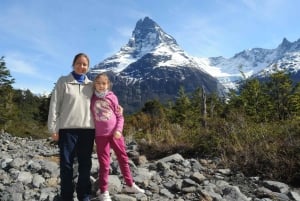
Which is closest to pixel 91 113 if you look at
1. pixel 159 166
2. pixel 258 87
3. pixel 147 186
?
pixel 147 186

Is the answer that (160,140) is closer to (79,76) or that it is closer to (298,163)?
Answer: (298,163)

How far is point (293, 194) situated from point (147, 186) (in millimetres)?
2237

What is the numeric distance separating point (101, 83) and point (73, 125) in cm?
70

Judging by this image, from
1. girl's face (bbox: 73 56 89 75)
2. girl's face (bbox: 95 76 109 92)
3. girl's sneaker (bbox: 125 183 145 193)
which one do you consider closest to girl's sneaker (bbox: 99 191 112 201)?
girl's sneaker (bbox: 125 183 145 193)

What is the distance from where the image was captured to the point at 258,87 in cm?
2077

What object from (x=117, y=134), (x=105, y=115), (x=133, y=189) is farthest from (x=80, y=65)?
(x=133, y=189)

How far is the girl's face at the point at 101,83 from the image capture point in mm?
5398

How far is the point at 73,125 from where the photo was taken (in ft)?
16.7

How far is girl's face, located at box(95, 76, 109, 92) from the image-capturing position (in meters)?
5.40

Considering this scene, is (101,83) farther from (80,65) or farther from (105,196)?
(105,196)

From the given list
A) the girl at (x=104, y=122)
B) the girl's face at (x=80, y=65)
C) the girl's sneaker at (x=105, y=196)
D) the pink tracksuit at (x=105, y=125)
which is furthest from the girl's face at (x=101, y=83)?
the girl's sneaker at (x=105, y=196)

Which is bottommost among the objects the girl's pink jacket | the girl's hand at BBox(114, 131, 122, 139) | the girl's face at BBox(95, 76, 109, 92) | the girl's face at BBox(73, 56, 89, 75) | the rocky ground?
the rocky ground

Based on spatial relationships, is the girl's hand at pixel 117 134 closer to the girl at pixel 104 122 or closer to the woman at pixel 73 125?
the girl at pixel 104 122

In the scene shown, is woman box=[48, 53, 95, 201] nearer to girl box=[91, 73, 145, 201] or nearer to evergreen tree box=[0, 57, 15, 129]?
girl box=[91, 73, 145, 201]
